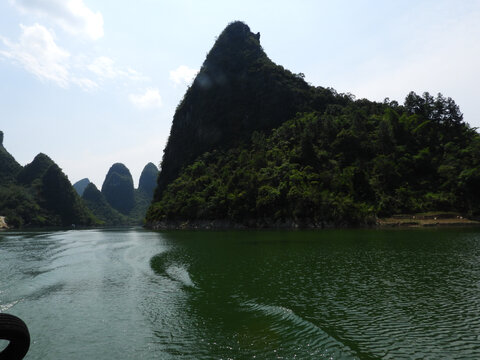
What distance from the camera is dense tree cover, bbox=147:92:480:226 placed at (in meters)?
83.8

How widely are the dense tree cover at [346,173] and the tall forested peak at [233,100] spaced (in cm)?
1929

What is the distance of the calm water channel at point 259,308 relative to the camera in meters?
12.2

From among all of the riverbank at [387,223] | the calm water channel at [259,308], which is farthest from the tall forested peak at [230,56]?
the calm water channel at [259,308]

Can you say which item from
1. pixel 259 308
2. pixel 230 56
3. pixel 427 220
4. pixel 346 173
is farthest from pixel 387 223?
pixel 230 56

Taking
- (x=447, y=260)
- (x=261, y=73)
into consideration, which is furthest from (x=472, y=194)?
(x=261, y=73)

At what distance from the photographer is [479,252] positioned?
3244 cm

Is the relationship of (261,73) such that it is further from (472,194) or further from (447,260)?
(447,260)

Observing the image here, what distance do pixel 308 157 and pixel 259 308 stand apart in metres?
98.1

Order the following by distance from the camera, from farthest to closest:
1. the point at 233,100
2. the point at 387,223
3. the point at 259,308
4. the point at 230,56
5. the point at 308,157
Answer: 1. the point at 230,56
2. the point at 233,100
3. the point at 308,157
4. the point at 387,223
5. the point at 259,308

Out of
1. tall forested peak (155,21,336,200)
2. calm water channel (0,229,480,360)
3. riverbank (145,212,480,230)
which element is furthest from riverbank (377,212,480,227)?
tall forested peak (155,21,336,200)

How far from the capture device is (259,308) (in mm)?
17438

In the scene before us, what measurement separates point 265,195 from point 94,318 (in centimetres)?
8434

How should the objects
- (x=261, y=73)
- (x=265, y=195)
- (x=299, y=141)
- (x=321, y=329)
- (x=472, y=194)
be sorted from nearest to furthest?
(x=321, y=329) → (x=472, y=194) → (x=265, y=195) → (x=299, y=141) → (x=261, y=73)

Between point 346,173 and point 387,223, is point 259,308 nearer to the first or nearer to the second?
point 387,223
